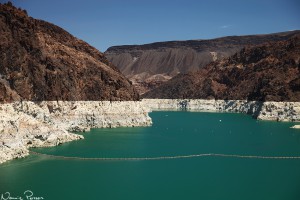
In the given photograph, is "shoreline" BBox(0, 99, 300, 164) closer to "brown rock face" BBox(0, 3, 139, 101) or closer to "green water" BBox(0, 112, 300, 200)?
"brown rock face" BBox(0, 3, 139, 101)

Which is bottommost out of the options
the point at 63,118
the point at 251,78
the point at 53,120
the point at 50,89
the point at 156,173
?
the point at 156,173

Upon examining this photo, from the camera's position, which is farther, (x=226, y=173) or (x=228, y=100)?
(x=228, y=100)

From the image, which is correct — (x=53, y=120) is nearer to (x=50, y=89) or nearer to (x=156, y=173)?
(x=50, y=89)

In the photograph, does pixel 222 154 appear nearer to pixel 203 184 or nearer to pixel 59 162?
pixel 203 184

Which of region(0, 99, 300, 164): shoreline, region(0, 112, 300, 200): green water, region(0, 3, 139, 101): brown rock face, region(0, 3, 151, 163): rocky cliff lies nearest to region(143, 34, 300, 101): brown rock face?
region(0, 99, 300, 164): shoreline

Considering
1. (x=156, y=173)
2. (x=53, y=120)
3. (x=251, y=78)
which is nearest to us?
(x=156, y=173)

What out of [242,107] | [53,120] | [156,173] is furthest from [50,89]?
[242,107]

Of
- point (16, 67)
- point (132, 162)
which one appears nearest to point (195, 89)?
point (16, 67)
